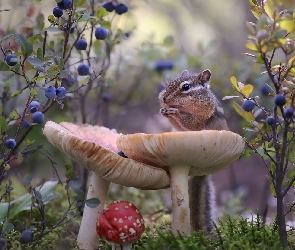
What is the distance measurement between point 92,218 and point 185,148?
84cm

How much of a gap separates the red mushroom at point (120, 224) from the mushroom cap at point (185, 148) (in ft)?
1.06

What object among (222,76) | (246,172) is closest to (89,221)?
(222,76)

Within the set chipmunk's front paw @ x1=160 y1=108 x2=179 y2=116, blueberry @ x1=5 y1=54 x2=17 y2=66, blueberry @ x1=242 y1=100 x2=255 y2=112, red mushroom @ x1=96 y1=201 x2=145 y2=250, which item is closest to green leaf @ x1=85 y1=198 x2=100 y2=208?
red mushroom @ x1=96 y1=201 x2=145 y2=250

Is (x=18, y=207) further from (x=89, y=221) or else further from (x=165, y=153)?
(x=165, y=153)

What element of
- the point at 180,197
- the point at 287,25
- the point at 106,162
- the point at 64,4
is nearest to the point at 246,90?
the point at 287,25

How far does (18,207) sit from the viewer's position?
3.19 m

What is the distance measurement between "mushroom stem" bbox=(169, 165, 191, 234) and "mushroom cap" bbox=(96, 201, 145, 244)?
28cm

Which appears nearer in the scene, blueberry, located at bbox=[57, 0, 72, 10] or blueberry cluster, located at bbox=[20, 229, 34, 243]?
blueberry, located at bbox=[57, 0, 72, 10]

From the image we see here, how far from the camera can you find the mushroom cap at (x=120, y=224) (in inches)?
99.8

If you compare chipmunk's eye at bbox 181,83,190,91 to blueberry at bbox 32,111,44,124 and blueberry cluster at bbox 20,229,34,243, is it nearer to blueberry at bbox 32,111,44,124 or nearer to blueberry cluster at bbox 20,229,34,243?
blueberry at bbox 32,111,44,124

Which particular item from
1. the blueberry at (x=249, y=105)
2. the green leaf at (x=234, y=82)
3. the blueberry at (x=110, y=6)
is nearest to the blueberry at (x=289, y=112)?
the blueberry at (x=249, y=105)

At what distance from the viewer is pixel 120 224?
2.53 metres

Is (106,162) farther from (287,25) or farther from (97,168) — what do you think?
(287,25)

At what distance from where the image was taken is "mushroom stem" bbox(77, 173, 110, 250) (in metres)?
2.91
